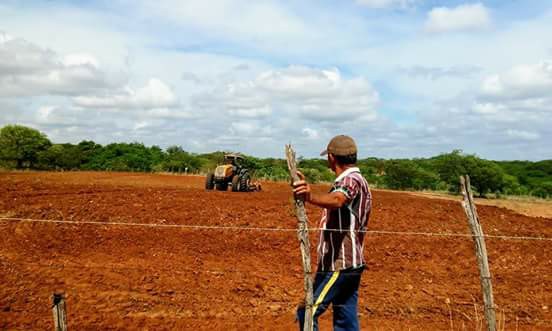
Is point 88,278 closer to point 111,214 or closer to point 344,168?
point 111,214

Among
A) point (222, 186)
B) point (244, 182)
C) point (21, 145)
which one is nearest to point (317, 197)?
point (244, 182)

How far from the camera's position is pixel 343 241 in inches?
135

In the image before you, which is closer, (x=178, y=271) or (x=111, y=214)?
(x=178, y=271)

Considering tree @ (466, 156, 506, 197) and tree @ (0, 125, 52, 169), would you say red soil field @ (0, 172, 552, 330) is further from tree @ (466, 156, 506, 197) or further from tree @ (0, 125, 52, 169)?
tree @ (0, 125, 52, 169)

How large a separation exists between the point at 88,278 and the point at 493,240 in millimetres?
8041

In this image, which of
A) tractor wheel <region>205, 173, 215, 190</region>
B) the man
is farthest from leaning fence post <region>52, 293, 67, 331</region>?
tractor wheel <region>205, 173, 215, 190</region>

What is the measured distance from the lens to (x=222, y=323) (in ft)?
19.6

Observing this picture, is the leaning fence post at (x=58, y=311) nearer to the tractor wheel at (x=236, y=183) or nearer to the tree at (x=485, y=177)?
the tractor wheel at (x=236, y=183)

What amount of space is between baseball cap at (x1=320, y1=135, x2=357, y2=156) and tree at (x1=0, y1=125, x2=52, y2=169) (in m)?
41.8

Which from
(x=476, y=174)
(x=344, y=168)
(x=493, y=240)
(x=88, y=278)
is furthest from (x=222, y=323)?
(x=476, y=174)

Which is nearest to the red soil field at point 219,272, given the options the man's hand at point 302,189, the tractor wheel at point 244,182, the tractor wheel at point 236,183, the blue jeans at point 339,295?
the blue jeans at point 339,295

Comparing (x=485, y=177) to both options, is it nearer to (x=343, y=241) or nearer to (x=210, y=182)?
(x=210, y=182)

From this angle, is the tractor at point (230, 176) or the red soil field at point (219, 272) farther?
the tractor at point (230, 176)

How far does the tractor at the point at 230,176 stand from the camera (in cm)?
1747
